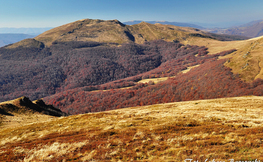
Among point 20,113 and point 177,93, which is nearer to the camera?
point 20,113

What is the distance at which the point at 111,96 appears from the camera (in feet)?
486

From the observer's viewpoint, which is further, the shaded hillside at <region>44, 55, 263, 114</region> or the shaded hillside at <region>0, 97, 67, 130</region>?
the shaded hillside at <region>44, 55, 263, 114</region>

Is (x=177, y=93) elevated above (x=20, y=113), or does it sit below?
below

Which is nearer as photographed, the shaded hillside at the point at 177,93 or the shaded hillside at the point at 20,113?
the shaded hillside at the point at 20,113

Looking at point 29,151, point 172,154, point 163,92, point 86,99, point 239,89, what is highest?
point 172,154

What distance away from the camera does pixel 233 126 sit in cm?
1814

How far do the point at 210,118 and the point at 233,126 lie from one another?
4.55 meters

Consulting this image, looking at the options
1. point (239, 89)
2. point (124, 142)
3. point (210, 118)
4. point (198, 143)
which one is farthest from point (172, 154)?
point (239, 89)

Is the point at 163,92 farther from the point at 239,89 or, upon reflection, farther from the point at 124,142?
the point at 124,142

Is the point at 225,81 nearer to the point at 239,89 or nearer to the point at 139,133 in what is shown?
the point at 239,89

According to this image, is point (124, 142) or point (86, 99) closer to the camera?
point (124, 142)

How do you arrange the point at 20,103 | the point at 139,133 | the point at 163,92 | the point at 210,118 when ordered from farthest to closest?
the point at 163,92 < the point at 20,103 < the point at 210,118 < the point at 139,133

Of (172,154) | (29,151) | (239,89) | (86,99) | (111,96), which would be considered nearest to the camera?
(172,154)

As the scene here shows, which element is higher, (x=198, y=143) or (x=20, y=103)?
(x=198, y=143)
